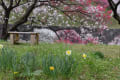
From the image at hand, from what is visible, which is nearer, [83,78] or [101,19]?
[83,78]

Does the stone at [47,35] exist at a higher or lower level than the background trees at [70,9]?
lower

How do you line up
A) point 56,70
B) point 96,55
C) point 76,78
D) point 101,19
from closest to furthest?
point 56,70 → point 76,78 → point 96,55 → point 101,19

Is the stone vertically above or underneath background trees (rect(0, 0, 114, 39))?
underneath

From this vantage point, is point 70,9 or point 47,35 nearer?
point 70,9

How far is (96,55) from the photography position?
4.07 m

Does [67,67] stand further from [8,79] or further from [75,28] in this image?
[75,28]

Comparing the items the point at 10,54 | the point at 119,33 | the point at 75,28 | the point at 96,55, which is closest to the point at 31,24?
the point at 75,28

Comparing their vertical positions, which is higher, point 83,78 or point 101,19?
point 101,19

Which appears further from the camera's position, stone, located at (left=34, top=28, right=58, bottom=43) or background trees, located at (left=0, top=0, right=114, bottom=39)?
stone, located at (left=34, top=28, right=58, bottom=43)

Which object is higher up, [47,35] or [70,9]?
[70,9]

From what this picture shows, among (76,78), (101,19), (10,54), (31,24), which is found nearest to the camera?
(76,78)

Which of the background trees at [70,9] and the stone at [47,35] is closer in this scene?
the background trees at [70,9]

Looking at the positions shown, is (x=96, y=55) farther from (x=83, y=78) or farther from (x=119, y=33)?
(x=119, y=33)

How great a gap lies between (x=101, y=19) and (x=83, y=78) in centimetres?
737
